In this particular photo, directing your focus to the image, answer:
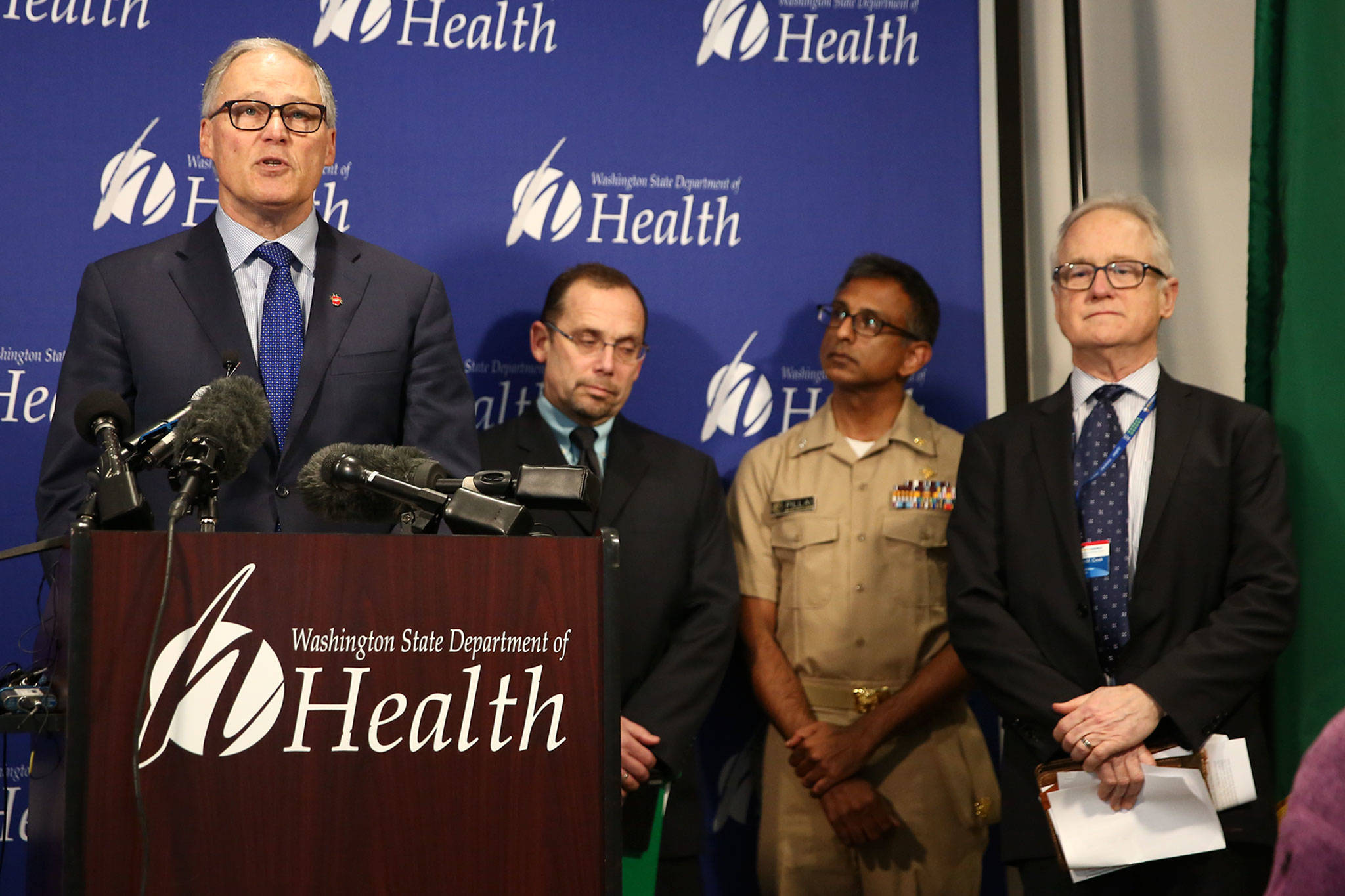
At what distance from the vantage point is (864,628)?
3.28 metres

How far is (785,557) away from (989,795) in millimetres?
821

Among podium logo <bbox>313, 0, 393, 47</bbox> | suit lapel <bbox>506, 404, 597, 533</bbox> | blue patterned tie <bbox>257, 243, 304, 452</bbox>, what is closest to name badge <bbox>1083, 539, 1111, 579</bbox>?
suit lapel <bbox>506, 404, 597, 533</bbox>

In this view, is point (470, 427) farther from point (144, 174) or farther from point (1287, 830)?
point (1287, 830)

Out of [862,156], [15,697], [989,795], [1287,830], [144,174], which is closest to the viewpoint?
[1287,830]

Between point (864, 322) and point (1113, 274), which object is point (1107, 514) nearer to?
point (1113, 274)

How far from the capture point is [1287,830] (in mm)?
834

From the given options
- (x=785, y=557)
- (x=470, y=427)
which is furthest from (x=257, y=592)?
(x=785, y=557)

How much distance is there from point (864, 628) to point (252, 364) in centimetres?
175

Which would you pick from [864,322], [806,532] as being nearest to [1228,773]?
[806,532]

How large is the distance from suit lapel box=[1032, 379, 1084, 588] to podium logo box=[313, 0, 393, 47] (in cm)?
225

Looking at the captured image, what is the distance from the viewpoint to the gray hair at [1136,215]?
9.38ft

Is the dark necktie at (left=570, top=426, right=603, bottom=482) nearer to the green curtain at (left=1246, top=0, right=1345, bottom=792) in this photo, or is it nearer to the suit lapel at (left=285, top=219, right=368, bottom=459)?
the suit lapel at (left=285, top=219, right=368, bottom=459)

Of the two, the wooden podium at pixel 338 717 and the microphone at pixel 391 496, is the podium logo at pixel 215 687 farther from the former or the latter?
the microphone at pixel 391 496

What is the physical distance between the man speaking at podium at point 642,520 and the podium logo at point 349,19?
103 cm
